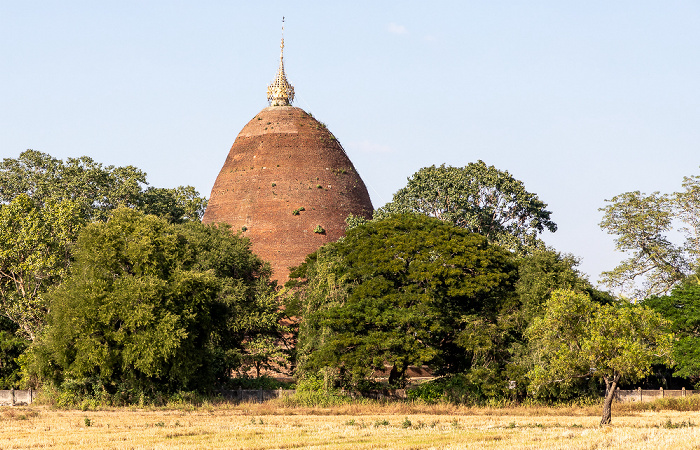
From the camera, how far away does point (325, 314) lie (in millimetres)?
35625

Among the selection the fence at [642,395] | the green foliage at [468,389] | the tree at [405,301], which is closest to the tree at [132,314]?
the tree at [405,301]

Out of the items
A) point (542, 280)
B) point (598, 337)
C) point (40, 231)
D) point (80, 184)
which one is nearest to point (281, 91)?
point (80, 184)

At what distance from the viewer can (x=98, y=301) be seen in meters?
32.7

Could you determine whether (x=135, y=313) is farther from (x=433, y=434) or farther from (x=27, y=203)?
(x=433, y=434)

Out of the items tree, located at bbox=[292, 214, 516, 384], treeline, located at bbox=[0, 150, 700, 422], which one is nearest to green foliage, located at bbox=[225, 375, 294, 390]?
treeline, located at bbox=[0, 150, 700, 422]

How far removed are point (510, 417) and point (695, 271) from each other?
73.2 feet

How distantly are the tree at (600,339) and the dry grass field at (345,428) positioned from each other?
5.30ft

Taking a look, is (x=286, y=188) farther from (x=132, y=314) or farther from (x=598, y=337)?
(x=598, y=337)

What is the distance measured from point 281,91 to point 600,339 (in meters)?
40.6

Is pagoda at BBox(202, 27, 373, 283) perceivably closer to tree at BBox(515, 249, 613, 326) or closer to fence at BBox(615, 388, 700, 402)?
tree at BBox(515, 249, 613, 326)

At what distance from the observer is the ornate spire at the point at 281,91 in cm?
6266

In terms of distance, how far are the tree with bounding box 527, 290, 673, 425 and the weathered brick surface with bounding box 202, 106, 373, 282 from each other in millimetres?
25911

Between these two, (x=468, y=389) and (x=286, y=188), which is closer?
(x=468, y=389)

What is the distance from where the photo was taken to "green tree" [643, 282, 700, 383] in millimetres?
38969
